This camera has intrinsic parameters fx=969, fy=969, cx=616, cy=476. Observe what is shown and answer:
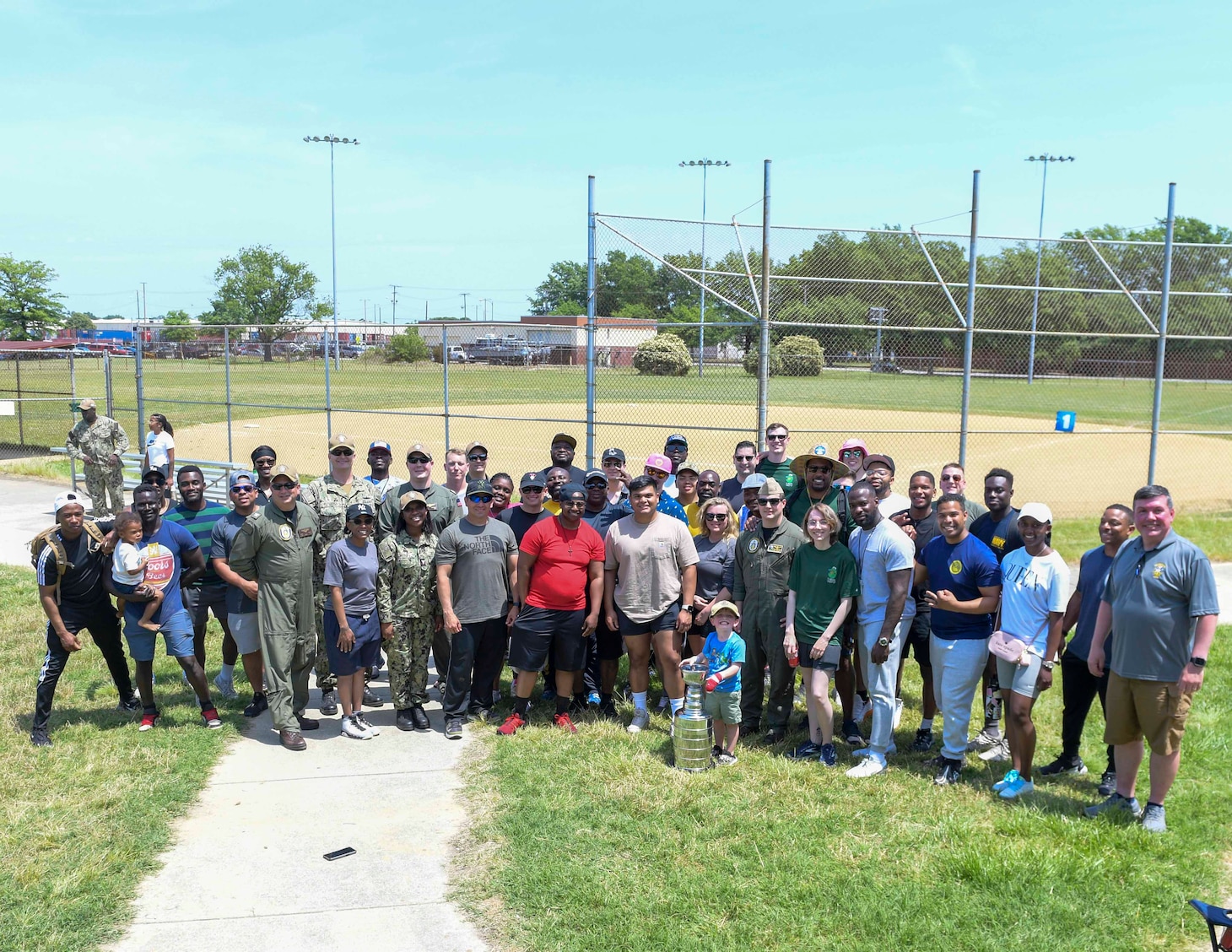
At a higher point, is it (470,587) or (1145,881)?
(470,587)

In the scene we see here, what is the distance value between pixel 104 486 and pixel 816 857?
12942 mm

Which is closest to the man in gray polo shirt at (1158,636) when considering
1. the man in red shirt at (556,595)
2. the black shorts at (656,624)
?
the black shorts at (656,624)

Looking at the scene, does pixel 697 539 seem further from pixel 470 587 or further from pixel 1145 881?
pixel 1145 881

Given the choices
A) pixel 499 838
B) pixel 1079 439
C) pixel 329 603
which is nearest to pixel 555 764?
pixel 499 838

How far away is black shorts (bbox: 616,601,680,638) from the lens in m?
7.28

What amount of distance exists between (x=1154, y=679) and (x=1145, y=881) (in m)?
1.10

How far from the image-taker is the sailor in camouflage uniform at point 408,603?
725 cm

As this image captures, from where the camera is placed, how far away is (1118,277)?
532 inches

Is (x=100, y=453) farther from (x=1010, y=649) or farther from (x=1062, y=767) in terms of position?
(x=1062, y=767)

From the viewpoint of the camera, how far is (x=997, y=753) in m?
6.80

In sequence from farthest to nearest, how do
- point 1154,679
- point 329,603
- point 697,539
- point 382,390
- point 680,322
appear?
point 382,390 < point 680,322 < point 697,539 < point 329,603 < point 1154,679

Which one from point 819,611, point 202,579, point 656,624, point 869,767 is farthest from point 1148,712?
point 202,579

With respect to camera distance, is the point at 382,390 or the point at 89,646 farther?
the point at 382,390

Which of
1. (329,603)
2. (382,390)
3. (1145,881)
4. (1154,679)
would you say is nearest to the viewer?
(1145,881)
